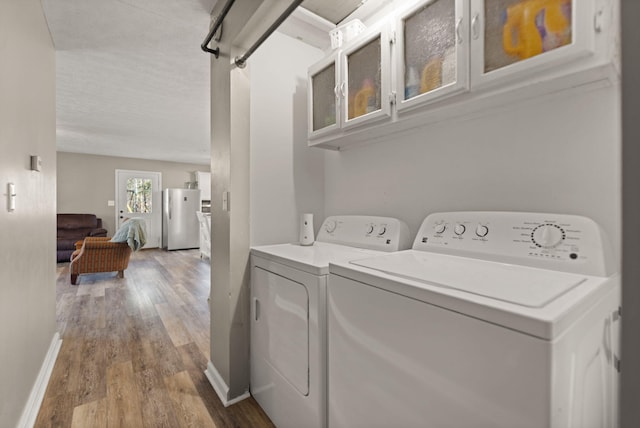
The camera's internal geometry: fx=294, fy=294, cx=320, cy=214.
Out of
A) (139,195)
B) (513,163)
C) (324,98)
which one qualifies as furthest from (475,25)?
(139,195)

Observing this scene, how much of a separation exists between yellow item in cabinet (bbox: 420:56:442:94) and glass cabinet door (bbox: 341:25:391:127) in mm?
179

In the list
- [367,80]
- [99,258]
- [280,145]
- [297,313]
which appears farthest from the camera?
[99,258]

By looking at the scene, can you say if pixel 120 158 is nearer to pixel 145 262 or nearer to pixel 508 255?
pixel 145 262

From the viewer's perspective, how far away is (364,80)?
153 cm

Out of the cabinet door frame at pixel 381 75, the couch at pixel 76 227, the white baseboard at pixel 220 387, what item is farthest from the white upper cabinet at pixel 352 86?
the couch at pixel 76 227

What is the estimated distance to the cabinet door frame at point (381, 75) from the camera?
137cm

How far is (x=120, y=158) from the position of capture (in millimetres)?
7086

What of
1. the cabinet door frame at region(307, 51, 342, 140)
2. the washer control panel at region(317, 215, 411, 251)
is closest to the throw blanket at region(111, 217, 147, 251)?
the washer control panel at region(317, 215, 411, 251)

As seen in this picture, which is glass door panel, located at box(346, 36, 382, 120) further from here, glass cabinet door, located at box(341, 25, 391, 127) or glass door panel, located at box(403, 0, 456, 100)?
glass door panel, located at box(403, 0, 456, 100)

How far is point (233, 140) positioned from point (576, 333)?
1613mm

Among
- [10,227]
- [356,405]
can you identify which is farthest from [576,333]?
[10,227]

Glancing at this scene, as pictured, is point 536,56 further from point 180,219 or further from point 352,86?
point 180,219

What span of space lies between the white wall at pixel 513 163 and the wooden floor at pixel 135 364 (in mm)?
1471

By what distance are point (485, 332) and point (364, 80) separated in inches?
51.4
